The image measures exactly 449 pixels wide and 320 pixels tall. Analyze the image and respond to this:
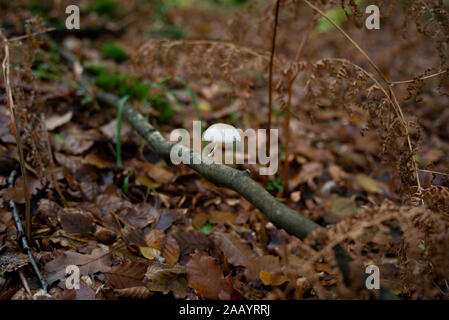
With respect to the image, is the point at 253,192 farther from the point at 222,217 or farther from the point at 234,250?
the point at 222,217

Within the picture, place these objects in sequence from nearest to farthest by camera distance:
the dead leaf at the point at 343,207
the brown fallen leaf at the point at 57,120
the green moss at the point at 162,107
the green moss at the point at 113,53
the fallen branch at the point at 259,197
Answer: the fallen branch at the point at 259,197 → the dead leaf at the point at 343,207 → the brown fallen leaf at the point at 57,120 → the green moss at the point at 162,107 → the green moss at the point at 113,53

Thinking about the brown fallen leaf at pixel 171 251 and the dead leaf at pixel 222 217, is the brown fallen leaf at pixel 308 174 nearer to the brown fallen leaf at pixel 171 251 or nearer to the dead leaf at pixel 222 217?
the dead leaf at pixel 222 217

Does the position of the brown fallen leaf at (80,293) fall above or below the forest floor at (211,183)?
below

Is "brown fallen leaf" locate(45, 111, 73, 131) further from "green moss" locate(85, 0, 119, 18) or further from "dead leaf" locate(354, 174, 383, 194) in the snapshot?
"green moss" locate(85, 0, 119, 18)

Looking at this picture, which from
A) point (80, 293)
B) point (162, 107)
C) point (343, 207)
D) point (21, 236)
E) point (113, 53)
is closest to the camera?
point (80, 293)

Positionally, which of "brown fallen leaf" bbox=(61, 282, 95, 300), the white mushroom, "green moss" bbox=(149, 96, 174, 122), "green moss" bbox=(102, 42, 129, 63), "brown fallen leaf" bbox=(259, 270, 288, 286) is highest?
"green moss" bbox=(102, 42, 129, 63)

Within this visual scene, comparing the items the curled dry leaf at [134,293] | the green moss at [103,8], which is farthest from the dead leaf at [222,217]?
the green moss at [103,8]

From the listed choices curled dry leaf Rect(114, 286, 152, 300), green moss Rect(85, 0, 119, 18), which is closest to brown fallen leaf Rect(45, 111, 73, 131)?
curled dry leaf Rect(114, 286, 152, 300)

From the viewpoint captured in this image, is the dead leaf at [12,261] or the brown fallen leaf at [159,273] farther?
the brown fallen leaf at [159,273]

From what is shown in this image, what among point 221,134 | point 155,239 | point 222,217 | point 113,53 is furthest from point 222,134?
point 113,53

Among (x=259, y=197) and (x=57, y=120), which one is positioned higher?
(x=57, y=120)
